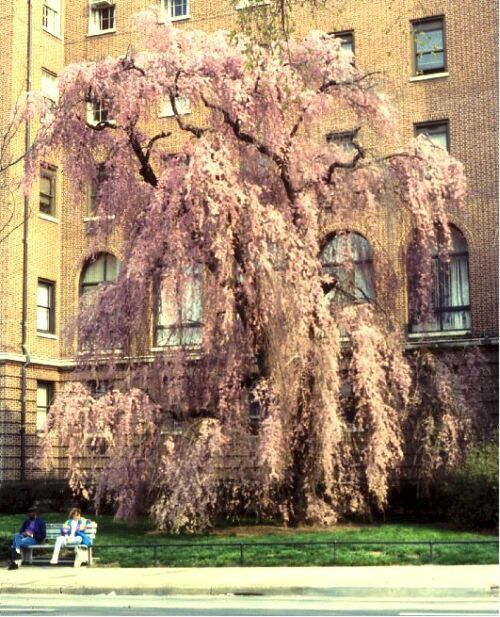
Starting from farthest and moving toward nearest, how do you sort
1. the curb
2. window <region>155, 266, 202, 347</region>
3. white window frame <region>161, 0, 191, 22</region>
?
white window frame <region>161, 0, 191, 22</region>
window <region>155, 266, 202, 347</region>
the curb

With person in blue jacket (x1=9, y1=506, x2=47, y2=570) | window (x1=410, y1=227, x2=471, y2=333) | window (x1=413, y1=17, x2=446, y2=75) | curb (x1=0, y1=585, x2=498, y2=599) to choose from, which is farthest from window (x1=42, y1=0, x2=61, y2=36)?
curb (x1=0, y1=585, x2=498, y2=599)

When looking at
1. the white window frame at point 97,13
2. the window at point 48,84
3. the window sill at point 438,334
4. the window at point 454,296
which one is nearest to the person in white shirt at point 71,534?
the window at point 454,296

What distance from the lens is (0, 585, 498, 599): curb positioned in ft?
49.5

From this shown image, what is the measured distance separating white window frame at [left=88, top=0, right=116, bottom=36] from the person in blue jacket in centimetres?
2274

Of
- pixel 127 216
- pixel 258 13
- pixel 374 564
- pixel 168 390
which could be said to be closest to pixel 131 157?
pixel 127 216

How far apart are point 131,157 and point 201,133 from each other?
7.22 feet

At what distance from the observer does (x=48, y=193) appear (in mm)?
37438

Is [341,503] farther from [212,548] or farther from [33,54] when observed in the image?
[33,54]

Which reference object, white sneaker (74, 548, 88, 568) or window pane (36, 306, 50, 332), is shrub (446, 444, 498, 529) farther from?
window pane (36, 306, 50, 332)

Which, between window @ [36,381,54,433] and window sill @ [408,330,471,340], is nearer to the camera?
window sill @ [408,330,471,340]

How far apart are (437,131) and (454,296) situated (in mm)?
5692

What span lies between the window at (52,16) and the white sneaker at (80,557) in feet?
77.0

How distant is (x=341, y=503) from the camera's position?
2534 cm

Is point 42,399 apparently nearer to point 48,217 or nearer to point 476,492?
point 48,217
